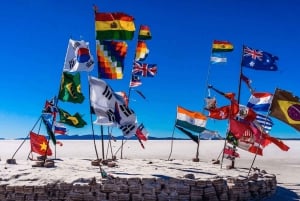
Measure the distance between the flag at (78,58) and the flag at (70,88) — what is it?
95cm

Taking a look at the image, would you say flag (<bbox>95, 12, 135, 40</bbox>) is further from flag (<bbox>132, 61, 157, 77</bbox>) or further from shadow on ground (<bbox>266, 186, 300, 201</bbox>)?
shadow on ground (<bbox>266, 186, 300, 201</bbox>)

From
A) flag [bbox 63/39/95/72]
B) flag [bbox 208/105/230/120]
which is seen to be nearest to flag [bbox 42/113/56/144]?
flag [bbox 63/39/95/72]

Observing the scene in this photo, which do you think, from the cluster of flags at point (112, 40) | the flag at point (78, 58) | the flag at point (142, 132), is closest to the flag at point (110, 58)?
the cluster of flags at point (112, 40)

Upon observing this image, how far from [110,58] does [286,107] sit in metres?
7.14

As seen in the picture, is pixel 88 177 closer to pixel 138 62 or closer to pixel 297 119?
pixel 297 119

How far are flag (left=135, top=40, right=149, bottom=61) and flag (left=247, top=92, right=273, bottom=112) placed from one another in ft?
21.2

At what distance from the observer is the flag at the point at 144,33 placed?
2661cm

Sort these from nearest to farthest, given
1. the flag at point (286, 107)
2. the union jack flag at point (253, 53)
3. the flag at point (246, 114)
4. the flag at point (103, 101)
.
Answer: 1. the flag at point (103, 101)
2. the flag at point (286, 107)
3. the flag at point (246, 114)
4. the union jack flag at point (253, 53)

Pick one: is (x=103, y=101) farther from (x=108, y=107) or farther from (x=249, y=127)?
(x=249, y=127)

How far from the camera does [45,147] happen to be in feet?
74.0

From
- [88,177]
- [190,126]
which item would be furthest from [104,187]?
[190,126]

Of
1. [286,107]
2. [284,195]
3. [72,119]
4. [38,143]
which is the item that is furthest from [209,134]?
[38,143]

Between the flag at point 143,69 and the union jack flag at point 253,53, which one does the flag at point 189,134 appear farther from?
the union jack flag at point 253,53

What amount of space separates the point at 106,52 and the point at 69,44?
1435 mm
